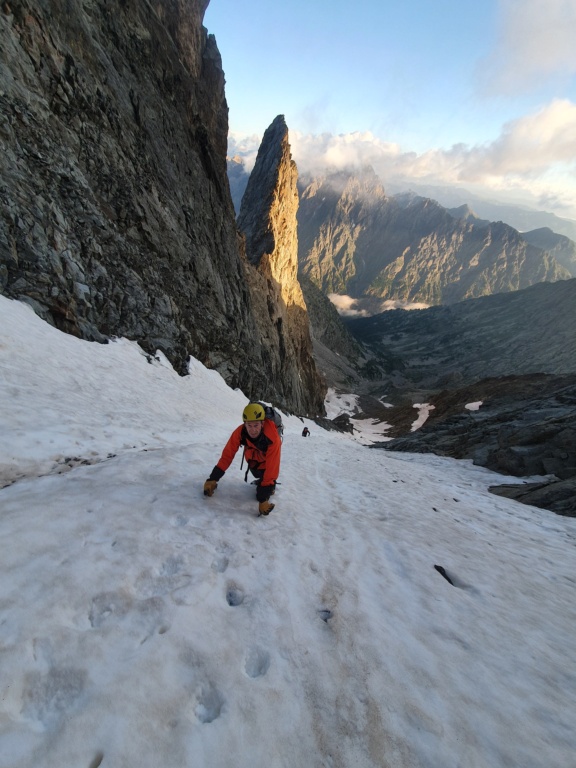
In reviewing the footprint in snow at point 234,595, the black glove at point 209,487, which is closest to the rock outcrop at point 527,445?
the black glove at point 209,487

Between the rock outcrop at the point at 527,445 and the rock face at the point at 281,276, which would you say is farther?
the rock face at the point at 281,276

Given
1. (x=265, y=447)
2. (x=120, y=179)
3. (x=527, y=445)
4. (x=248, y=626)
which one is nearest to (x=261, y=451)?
(x=265, y=447)

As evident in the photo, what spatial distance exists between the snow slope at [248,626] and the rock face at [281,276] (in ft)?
149

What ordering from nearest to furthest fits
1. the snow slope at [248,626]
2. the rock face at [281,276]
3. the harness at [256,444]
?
1. the snow slope at [248,626]
2. the harness at [256,444]
3. the rock face at [281,276]

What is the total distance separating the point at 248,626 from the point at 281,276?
236 ft

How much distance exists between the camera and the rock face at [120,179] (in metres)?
14.4

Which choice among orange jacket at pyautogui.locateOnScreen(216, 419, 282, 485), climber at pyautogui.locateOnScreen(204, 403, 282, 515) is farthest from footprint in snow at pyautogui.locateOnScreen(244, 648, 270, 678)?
orange jacket at pyautogui.locateOnScreen(216, 419, 282, 485)

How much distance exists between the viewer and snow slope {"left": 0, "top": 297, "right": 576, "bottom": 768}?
8.85ft

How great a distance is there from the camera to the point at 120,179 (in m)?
22.8

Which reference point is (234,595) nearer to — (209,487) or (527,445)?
(209,487)

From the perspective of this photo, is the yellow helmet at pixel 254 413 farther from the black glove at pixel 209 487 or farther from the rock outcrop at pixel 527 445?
the rock outcrop at pixel 527 445

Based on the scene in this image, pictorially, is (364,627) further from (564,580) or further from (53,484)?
(53,484)

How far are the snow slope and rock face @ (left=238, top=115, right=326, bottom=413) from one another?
45376 mm

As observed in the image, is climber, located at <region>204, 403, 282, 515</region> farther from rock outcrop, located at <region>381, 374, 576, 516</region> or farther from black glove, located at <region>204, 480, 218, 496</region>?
rock outcrop, located at <region>381, 374, 576, 516</region>
